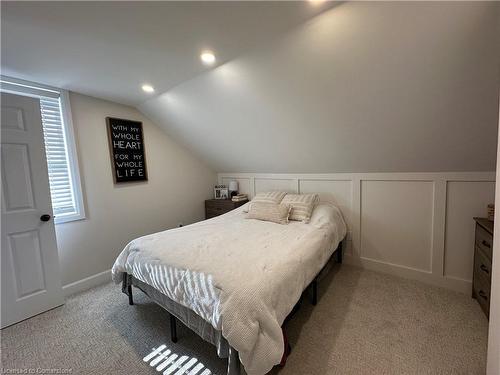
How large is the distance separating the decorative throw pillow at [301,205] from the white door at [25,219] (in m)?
2.55

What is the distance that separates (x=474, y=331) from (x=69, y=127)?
13.8 feet

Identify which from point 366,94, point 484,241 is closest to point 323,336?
point 484,241

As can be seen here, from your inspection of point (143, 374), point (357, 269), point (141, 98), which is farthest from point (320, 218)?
point (141, 98)

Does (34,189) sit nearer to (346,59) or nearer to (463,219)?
(346,59)

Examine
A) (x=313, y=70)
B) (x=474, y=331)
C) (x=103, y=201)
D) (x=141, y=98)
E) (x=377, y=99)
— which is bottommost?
(x=474, y=331)

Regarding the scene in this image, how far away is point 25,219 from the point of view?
6.47ft

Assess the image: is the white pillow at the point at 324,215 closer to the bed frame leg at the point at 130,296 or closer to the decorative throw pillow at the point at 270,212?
the decorative throw pillow at the point at 270,212

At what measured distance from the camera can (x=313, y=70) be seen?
177cm

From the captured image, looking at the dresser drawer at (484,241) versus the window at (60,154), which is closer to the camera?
the dresser drawer at (484,241)

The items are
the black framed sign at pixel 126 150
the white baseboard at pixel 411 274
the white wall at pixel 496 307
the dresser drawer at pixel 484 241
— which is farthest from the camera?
the black framed sign at pixel 126 150

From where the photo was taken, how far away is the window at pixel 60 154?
2306mm

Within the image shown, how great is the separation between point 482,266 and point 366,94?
5.83ft

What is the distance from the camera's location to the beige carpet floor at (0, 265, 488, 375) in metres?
1.45

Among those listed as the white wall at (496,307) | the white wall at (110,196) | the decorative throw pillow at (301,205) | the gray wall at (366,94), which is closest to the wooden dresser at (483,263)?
the gray wall at (366,94)
